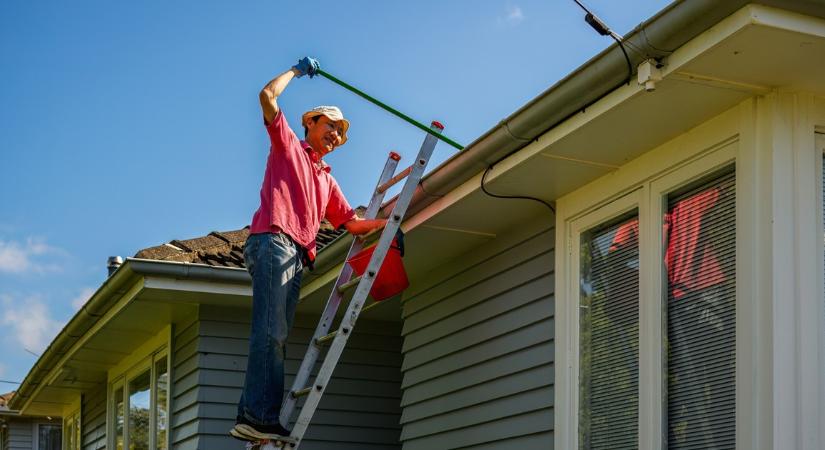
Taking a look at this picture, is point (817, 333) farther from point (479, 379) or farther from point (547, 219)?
point (479, 379)

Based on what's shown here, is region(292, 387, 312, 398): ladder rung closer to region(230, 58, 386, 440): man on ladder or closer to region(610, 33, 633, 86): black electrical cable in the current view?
region(230, 58, 386, 440): man on ladder

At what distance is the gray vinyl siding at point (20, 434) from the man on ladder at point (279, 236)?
1744 cm

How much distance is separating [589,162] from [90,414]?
8735 mm

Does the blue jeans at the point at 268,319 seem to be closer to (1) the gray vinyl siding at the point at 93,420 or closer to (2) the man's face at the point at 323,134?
(2) the man's face at the point at 323,134

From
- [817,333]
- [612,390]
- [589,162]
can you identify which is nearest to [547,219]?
[589,162]

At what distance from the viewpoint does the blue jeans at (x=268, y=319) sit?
6.03 m

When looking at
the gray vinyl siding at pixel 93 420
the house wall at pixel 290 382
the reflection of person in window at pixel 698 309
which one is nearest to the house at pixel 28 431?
the gray vinyl siding at pixel 93 420

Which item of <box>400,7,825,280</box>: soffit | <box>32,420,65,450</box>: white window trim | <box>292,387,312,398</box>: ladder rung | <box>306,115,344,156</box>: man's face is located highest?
<box>306,115,344,156</box>: man's face

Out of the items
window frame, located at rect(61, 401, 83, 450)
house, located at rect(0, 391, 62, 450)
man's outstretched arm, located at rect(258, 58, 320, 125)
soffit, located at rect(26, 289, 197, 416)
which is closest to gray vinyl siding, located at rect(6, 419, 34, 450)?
house, located at rect(0, 391, 62, 450)

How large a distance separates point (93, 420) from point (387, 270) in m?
7.44

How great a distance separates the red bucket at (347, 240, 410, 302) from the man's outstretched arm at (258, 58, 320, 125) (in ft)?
3.16

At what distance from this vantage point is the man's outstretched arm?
6.00m

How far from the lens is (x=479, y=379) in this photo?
7.30m

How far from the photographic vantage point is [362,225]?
6.83 metres
